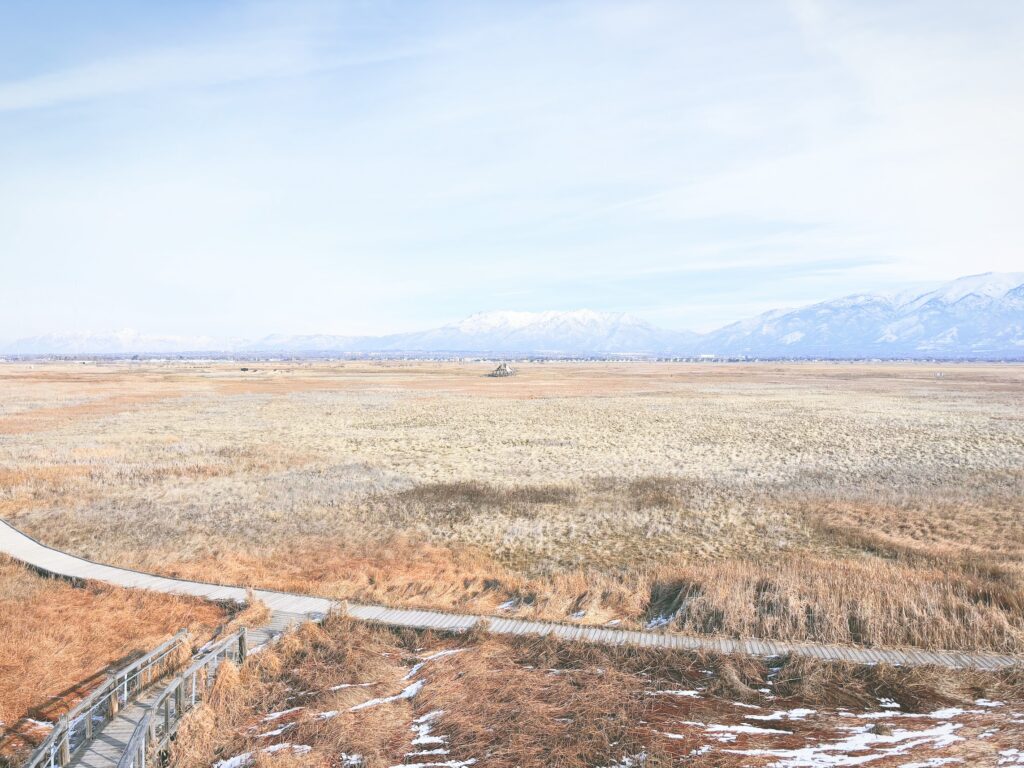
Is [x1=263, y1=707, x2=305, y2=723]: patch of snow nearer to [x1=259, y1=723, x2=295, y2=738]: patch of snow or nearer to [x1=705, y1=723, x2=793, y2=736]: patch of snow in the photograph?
[x1=259, y1=723, x2=295, y2=738]: patch of snow

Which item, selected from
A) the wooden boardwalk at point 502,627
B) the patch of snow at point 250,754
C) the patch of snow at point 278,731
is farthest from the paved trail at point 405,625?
the patch of snow at point 278,731

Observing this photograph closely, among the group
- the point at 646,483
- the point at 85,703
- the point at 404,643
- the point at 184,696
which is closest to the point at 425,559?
the point at 404,643

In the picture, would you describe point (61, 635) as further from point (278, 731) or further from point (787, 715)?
point (787, 715)

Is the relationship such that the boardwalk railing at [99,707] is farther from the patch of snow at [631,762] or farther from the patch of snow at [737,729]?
the patch of snow at [737,729]

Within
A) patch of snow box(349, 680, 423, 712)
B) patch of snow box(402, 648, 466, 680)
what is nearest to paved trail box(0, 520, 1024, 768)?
patch of snow box(402, 648, 466, 680)

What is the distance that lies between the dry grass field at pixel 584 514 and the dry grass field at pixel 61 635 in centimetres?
254

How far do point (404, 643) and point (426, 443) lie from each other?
28314 millimetres

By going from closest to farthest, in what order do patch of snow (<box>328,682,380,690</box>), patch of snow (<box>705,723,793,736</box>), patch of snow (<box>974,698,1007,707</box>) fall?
patch of snow (<box>705,723,793,736</box>) < patch of snow (<box>974,698,1007,707</box>) < patch of snow (<box>328,682,380,690</box>)

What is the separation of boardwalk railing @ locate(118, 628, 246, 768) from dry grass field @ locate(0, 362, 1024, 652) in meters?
3.77

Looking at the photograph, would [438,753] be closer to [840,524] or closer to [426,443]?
[840,524]

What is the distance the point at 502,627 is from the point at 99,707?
6954mm

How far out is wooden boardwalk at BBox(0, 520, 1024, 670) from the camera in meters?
11.3

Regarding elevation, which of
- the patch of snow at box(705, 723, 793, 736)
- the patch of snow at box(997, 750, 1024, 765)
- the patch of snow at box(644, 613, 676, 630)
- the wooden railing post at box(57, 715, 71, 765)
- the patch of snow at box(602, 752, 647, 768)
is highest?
the wooden railing post at box(57, 715, 71, 765)

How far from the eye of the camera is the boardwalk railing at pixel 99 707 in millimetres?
8060
